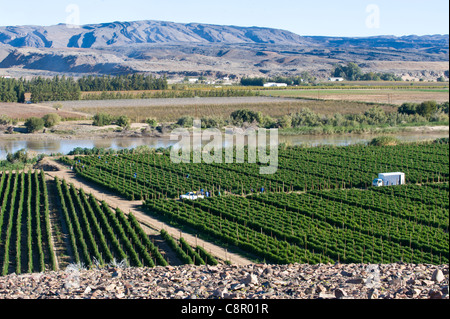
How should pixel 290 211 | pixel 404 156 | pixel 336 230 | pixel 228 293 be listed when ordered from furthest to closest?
pixel 404 156, pixel 290 211, pixel 336 230, pixel 228 293

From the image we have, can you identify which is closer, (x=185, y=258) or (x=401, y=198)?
(x=185, y=258)

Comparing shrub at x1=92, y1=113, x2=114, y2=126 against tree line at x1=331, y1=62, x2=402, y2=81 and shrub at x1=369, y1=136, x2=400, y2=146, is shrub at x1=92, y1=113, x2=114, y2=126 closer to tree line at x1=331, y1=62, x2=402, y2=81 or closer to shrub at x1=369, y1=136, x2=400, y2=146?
shrub at x1=369, y1=136, x2=400, y2=146

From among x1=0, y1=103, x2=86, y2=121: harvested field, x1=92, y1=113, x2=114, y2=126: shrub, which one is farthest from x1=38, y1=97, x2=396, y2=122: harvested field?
x1=92, y1=113, x2=114, y2=126: shrub

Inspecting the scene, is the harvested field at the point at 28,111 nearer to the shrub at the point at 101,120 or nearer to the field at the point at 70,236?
the shrub at the point at 101,120

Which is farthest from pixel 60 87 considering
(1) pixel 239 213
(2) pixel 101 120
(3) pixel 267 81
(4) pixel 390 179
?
(1) pixel 239 213
